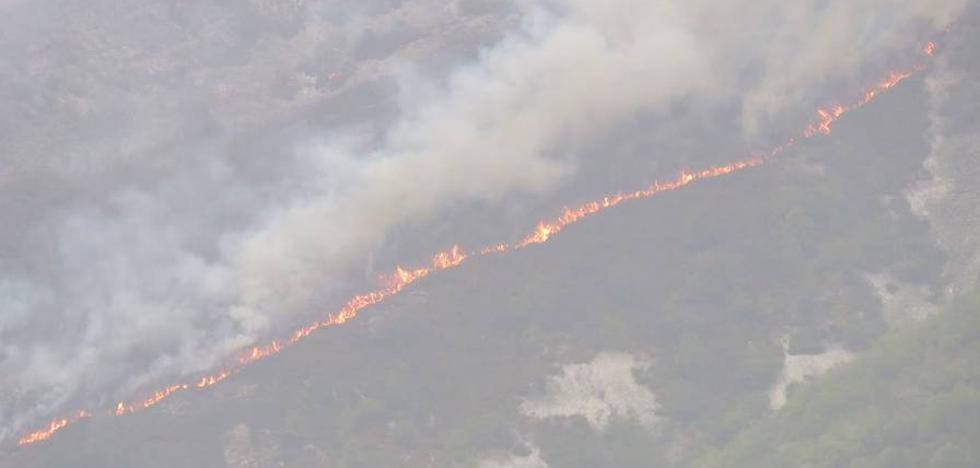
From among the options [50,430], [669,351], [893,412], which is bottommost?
[893,412]

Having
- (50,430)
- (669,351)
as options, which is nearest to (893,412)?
(669,351)

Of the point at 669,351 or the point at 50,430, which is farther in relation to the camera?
the point at 669,351

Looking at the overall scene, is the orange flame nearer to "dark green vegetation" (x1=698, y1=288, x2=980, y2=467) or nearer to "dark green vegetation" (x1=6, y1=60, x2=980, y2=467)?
"dark green vegetation" (x1=6, y1=60, x2=980, y2=467)

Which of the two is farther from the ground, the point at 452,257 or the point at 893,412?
the point at 452,257

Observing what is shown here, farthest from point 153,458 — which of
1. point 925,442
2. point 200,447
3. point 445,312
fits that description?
point 925,442

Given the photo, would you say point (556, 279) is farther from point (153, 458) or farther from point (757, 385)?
point (153, 458)

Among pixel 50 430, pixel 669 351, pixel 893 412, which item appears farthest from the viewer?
pixel 669 351

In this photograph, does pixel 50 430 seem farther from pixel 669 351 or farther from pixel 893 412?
pixel 893 412

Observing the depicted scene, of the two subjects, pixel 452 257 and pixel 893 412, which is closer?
pixel 893 412

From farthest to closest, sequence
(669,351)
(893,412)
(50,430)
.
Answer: (669,351) → (50,430) → (893,412)
